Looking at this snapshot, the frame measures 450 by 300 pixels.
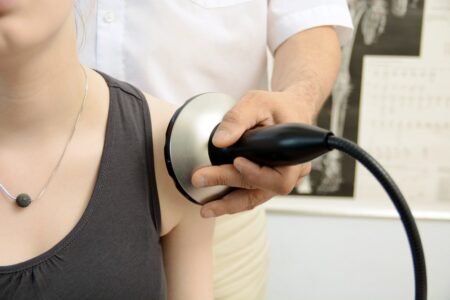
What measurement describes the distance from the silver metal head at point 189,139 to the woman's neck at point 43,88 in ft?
0.54

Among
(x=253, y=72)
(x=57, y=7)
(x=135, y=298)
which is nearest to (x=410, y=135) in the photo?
(x=253, y=72)

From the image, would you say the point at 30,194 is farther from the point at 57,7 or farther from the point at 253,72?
the point at 253,72

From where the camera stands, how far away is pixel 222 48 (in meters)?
1.05

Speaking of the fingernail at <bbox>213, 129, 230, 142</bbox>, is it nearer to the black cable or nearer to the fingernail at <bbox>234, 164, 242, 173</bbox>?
the fingernail at <bbox>234, 164, 242, 173</bbox>

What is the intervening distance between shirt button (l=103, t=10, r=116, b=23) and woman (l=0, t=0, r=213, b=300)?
25 cm

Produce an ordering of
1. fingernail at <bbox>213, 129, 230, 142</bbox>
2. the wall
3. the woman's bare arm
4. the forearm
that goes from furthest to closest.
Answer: the wall, the forearm, the woman's bare arm, fingernail at <bbox>213, 129, 230, 142</bbox>

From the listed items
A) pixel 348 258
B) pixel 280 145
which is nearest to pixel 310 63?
pixel 280 145

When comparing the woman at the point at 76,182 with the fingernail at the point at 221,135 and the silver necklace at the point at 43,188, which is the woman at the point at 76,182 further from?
the fingernail at the point at 221,135

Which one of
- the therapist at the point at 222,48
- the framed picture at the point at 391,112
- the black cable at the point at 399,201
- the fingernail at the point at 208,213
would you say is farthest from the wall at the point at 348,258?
the black cable at the point at 399,201

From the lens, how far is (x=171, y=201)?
0.76 m

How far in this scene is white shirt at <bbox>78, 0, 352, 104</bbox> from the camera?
3.29 feet

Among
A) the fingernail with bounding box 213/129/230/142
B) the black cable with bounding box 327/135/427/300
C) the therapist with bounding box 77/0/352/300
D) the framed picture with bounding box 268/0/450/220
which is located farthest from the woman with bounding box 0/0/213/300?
the framed picture with bounding box 268/0/450/220

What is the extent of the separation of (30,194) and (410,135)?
1.37 metres

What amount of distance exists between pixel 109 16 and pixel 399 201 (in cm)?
70
